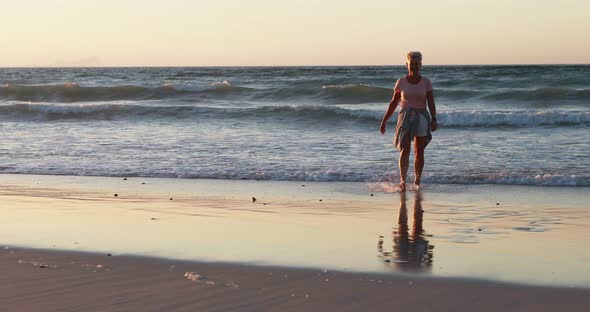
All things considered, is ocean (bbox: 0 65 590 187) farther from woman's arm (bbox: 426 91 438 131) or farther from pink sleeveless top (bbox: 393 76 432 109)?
pink sleeveless top (bbox: 393 76 432 109)

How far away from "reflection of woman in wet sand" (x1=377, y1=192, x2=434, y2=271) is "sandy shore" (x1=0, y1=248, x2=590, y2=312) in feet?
1.34

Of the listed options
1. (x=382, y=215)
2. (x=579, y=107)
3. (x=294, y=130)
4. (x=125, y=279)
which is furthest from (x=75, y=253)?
(x=579, y=107)

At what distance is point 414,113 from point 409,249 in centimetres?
356

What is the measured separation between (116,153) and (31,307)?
826 centimetres

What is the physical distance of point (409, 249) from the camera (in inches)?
227

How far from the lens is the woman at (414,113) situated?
9039 millimetres

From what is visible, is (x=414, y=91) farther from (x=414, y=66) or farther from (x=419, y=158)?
(x=419, y=158)

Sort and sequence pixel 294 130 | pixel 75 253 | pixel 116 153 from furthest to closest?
pixel 294 130, pixel 116 153, pixel 75 253

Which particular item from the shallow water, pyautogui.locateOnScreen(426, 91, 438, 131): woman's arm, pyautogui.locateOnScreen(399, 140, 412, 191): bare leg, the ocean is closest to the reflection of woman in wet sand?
the shallow water

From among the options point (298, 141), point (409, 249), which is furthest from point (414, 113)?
point (298, 141)

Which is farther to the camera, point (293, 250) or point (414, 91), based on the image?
point (414, 91)

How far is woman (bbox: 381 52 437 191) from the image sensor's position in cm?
904

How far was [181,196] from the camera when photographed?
8.55 meters

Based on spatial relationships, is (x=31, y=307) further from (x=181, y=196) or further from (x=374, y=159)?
(x=374, y=159)
